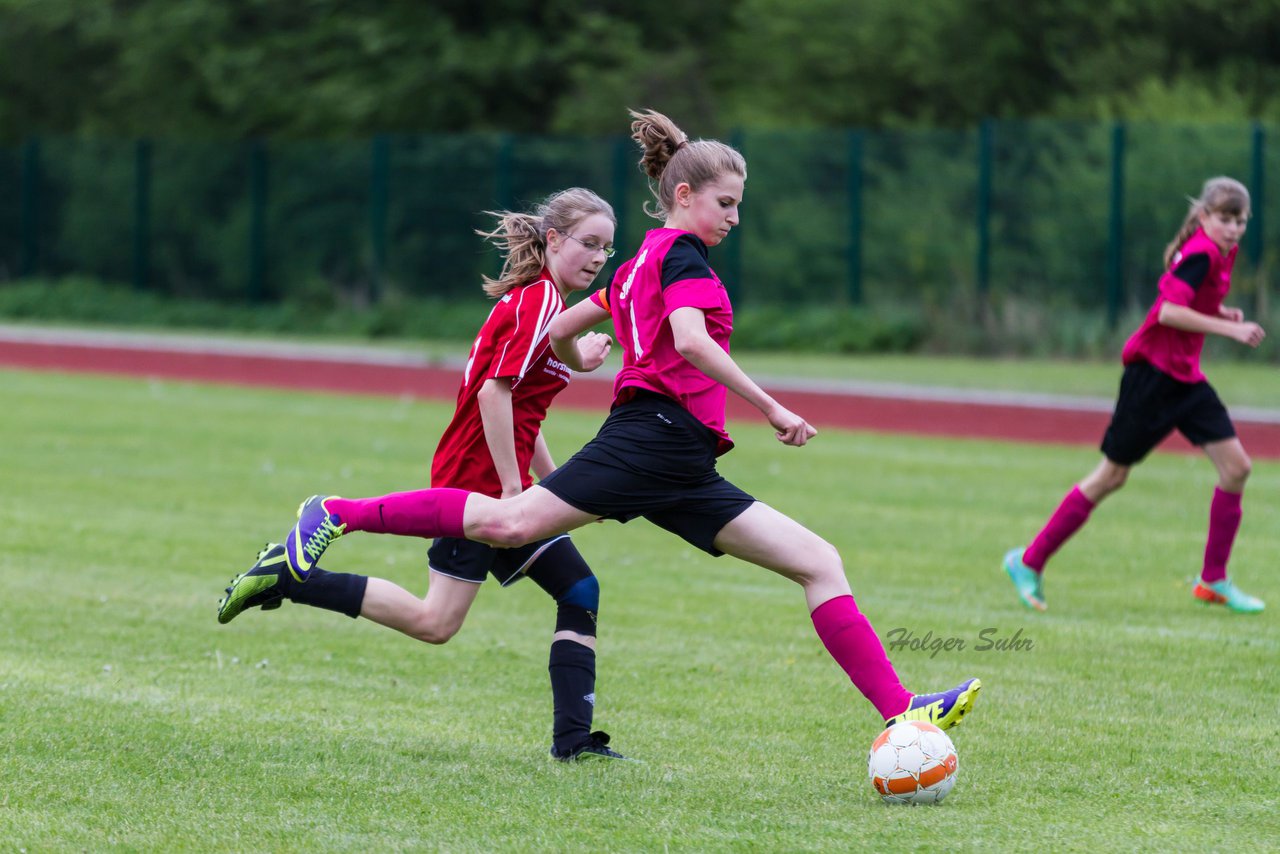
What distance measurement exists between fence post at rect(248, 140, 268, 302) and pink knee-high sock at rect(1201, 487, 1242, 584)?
71.7 feet

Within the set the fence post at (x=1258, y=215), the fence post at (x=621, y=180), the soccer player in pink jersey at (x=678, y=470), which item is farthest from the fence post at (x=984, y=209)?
the soccer player in pink jersey at (x=678, y=470)

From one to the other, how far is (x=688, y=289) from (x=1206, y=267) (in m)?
4.14

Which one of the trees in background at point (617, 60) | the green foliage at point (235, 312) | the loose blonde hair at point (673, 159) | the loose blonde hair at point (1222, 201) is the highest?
the trees in background at point (617, 60)

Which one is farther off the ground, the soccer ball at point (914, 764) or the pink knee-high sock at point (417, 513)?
the pink knee-high sock at point (417, 513)

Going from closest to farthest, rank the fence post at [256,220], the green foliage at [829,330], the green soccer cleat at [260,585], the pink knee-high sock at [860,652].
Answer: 1. the pink knee-high sock at [860,652]
2. the green soccer cleat at [260,585]
3. the green foliage at [829,330]
4. the fence post at [256,220]

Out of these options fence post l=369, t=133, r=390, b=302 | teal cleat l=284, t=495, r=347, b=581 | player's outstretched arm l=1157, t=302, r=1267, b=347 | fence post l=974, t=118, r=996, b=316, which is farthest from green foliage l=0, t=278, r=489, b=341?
teal cleat l=284, t=495, r=347, b=581

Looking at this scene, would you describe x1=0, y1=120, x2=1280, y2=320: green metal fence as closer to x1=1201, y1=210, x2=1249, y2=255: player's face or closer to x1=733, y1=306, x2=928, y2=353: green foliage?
x1=733, y1=306, x2=928, y2=353: green foliage

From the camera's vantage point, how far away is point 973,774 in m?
5.27

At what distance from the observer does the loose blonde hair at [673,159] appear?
16.8 feet

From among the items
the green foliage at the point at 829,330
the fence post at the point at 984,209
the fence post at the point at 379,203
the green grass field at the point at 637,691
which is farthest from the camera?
the fence post at the point at 379,203

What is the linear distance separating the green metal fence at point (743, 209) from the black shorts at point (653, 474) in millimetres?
12685

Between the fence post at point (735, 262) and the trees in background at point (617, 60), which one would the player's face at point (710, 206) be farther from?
the trees in background at point (617, 60)

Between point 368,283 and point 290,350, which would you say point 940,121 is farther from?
point 290,350

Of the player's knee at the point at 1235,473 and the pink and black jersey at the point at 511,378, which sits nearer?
the pink and black jersey at the point at 511,378
